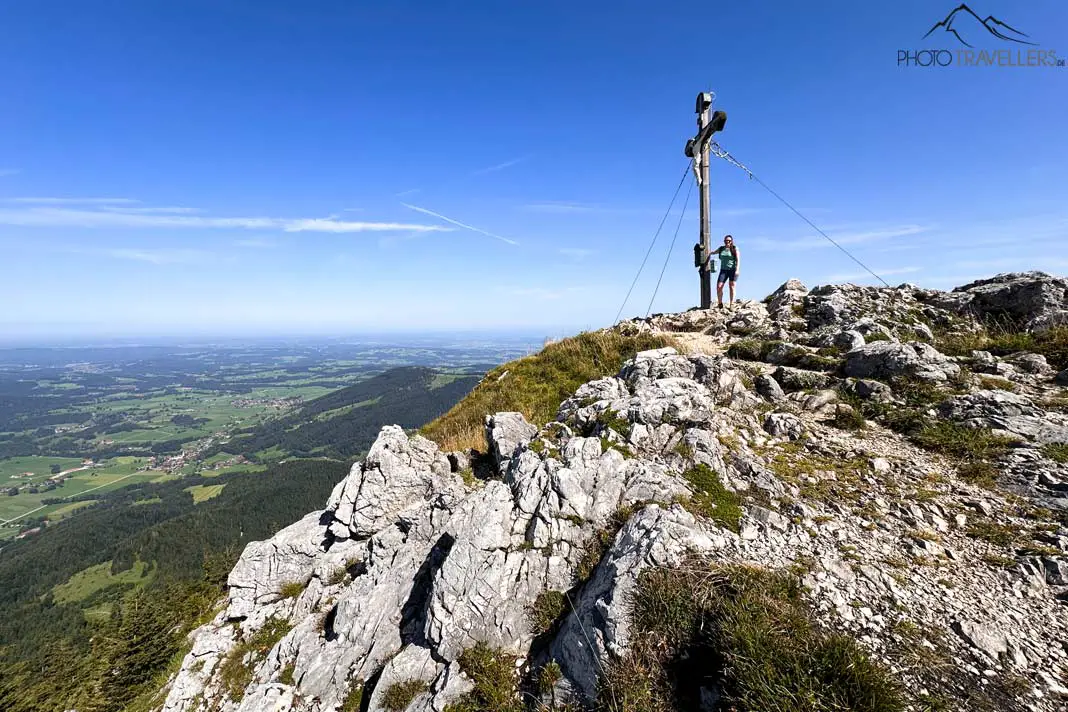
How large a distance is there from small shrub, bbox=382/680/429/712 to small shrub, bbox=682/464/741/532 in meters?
5.07

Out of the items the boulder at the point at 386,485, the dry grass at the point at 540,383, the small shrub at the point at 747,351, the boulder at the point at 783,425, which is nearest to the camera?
the boulder at the point at 783,425

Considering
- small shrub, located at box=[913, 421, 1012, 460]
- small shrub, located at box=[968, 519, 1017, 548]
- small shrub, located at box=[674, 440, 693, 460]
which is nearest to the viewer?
small shrub, located at box=[968, 519, 1017, 548]

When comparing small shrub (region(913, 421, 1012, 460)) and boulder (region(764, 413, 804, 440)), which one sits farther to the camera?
boulder (region(764, 413, 804, 440))

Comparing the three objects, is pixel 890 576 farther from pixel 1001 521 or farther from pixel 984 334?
pixel 984 334

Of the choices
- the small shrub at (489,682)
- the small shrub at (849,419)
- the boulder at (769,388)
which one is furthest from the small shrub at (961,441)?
the small shrub at (489,682)

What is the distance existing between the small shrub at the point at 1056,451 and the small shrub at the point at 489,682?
9.37m

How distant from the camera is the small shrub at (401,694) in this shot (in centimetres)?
613

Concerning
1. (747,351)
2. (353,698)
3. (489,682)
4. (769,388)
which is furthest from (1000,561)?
(353,698)

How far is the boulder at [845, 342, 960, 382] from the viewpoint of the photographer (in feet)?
32.1

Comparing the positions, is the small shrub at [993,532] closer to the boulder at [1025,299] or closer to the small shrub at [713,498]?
the small shrub at [713,498]

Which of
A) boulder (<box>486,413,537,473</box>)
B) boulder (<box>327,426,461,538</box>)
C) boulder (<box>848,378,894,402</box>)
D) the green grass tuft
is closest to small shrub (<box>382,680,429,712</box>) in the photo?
the green grass tuft

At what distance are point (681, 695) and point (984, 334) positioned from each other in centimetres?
1409

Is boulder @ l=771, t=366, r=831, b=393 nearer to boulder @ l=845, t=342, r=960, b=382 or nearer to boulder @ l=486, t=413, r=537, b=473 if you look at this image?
boulder @ l=845, t=342, r=960, b=382

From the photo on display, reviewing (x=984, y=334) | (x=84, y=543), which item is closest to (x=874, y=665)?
(x=984, y=334)
